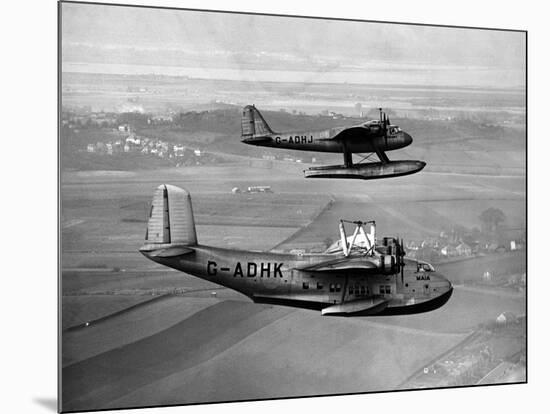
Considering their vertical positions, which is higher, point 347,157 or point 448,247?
point 347,157

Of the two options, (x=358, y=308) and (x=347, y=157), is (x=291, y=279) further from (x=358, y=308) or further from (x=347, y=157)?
(x=347, y=157)

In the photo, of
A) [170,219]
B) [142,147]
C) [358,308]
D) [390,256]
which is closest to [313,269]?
[358,308]

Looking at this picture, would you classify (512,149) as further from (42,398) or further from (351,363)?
(42,398)

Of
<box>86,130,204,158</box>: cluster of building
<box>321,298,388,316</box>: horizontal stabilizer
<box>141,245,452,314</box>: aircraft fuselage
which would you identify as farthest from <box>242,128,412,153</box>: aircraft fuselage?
<box>321,298,388,316</box>: horizontal stabilizer

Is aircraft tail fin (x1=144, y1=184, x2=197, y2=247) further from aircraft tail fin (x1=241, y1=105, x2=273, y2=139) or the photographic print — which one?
aircraft tail fin (x1=241, y1=105, x2=273, y2=139)

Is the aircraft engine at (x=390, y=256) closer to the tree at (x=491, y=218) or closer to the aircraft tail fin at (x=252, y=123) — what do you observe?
the tree at (x=491, y=218)

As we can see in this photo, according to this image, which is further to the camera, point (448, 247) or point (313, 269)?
point (448, 247)

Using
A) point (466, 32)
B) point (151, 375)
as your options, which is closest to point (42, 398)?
point (151, 375)
